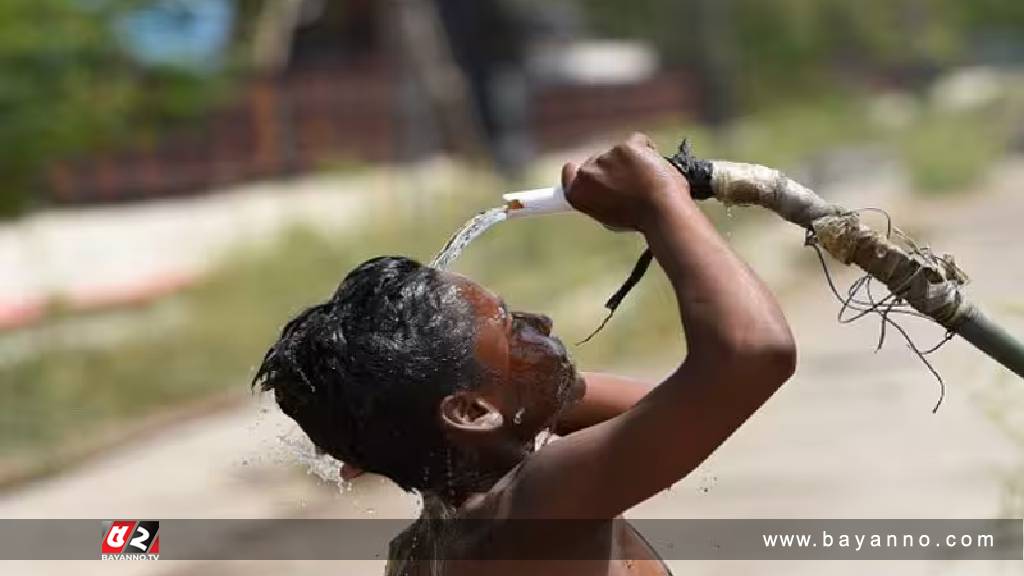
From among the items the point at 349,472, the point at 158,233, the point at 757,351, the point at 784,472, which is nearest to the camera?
the point at 757,351

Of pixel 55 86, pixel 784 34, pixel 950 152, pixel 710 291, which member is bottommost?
pixel 784 34

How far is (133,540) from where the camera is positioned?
18.5ft

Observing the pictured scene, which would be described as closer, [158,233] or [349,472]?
[349,472]

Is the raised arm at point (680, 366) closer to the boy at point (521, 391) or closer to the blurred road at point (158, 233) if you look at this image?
the boy at point (521, 391)

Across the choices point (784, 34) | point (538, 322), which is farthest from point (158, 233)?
point (784, 34)

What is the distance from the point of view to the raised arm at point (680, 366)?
1773 millimetres

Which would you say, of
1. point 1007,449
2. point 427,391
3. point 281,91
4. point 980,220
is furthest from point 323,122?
point 427,391

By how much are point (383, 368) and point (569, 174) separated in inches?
12.2

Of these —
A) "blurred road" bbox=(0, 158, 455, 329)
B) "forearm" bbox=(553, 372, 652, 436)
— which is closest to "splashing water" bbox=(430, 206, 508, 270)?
"forearm" bbox=(553, 372, 652, 436)

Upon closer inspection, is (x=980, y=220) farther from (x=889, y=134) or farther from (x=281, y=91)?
(x=889, y=134)

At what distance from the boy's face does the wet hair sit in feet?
0.05

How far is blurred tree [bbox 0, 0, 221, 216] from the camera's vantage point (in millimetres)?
10000

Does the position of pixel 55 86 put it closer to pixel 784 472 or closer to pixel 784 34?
pixel 784 472

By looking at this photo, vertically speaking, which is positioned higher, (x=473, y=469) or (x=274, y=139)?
(x=473, y=469)
